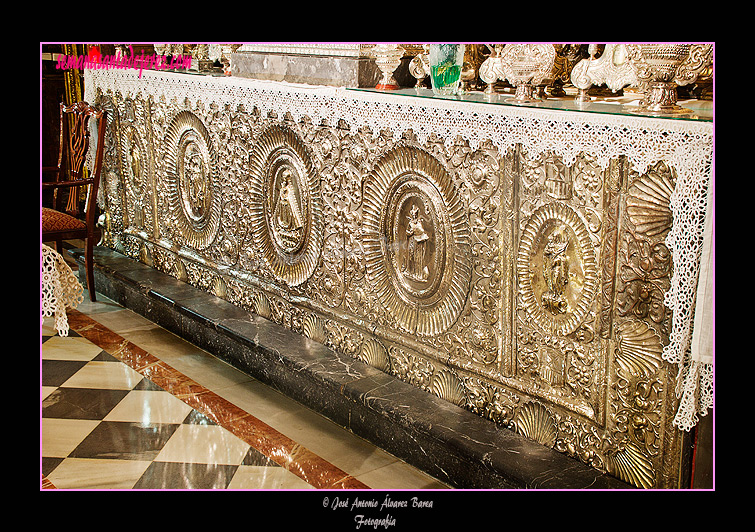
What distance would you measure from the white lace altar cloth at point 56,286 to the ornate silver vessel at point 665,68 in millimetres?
2153

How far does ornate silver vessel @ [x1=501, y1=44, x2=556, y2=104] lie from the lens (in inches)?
99.4

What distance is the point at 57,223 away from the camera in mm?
4289

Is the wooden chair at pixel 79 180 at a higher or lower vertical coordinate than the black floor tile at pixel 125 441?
higher

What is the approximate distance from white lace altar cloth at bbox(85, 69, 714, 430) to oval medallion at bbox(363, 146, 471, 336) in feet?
0.49

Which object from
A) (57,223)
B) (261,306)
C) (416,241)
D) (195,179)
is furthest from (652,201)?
(57,223)

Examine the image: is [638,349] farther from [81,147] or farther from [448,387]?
[81,147]

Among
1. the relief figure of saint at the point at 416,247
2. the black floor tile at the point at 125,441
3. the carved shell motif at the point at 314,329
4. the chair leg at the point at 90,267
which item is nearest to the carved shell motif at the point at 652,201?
the relief figure of saint at the point at 416,247

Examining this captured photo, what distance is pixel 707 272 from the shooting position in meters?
1.93

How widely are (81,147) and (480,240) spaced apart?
3.09 meters

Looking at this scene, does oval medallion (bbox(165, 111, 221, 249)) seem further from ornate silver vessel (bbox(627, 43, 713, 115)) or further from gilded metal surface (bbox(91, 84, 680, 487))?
ornate silver vessel (bbox(627, 43, 713, 115))

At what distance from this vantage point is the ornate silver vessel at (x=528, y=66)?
2.53 meters

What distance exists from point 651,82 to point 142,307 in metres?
3.19

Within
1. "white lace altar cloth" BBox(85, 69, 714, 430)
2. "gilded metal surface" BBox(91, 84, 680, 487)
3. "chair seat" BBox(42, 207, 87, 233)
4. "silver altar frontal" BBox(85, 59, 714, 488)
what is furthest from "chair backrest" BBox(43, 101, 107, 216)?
"white lace altar cloth" BBox(85, 69, 714, 430)

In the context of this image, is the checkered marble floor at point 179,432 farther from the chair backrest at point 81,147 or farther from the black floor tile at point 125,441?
the chair backrest at point 81,147
